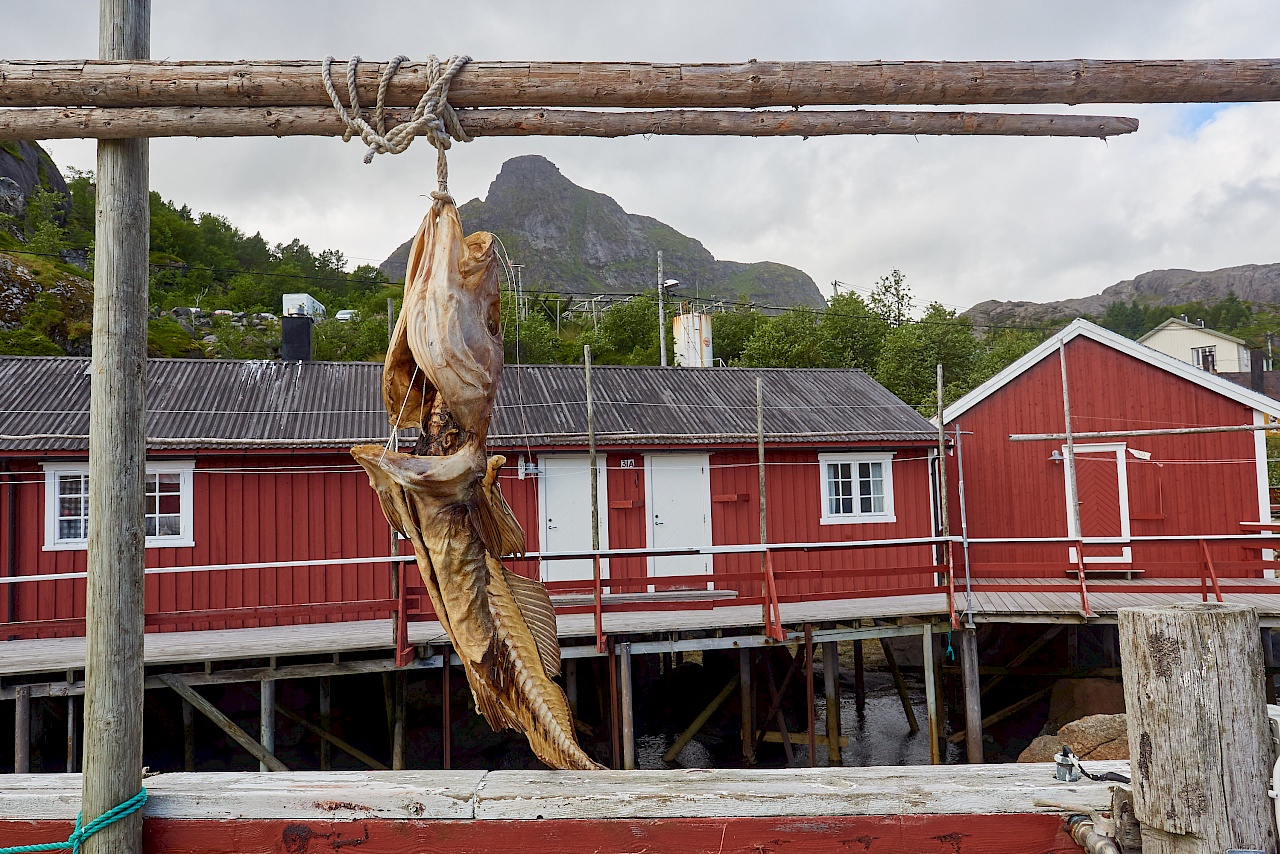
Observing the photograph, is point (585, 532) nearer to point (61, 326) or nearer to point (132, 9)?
point (132, 9)

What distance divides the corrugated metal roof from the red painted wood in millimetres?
7976

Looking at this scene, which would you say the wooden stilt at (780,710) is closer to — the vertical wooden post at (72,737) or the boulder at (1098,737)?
the boulder at (1098,737)

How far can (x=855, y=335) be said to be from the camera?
104 feet

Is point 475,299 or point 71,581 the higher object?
point 475,299

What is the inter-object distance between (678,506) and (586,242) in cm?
12908

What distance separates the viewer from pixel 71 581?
1027cm

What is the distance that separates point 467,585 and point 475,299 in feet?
3.04

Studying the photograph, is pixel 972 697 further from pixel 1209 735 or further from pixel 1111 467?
pixel 1209 735

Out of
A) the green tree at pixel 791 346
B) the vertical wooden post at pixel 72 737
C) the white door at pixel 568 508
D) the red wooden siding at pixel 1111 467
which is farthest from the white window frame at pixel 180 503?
the green tree at pixel 791 346

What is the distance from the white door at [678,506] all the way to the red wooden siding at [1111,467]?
16.8 feet

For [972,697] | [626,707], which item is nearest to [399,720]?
[626,707]

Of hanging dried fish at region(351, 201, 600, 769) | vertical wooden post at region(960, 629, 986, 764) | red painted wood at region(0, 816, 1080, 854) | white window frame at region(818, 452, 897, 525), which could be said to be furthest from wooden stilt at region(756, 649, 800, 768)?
red painted wood at region(0, 816, 1080, 854)

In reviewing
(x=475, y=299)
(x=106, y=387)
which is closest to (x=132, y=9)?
(x=106, y=387)

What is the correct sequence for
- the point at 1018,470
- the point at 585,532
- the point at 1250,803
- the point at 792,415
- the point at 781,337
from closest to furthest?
the point at 1250,803
the point at 585,532
the point at 792,415
the point at 1018,470
the point at 781,337
